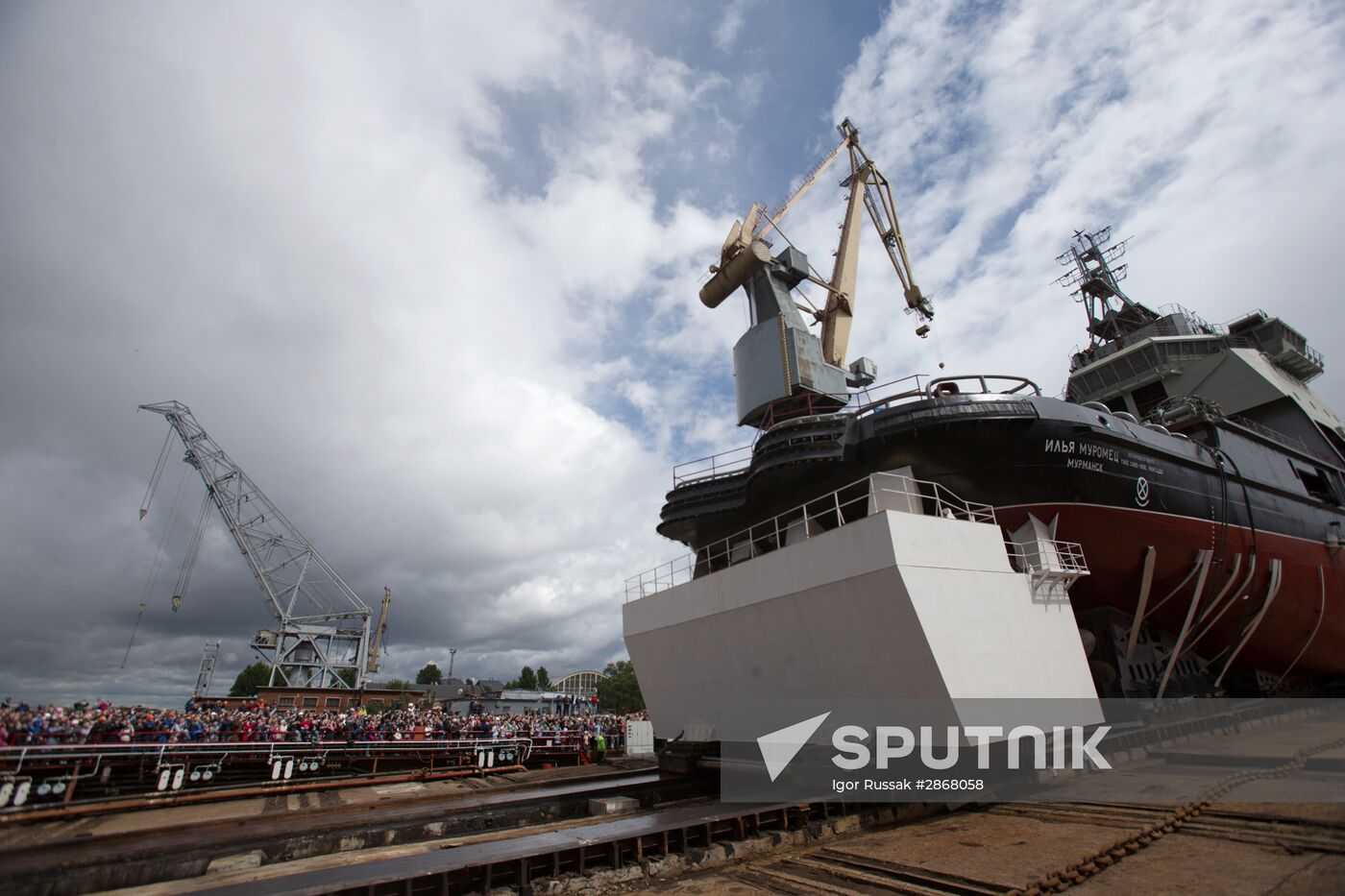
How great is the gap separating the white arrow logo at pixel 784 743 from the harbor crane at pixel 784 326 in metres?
8.62

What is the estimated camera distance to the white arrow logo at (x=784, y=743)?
11.9 metres

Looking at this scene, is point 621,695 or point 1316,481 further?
point 621,695

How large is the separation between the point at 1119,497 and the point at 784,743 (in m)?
11.0

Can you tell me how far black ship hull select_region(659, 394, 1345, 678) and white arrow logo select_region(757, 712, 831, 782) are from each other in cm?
569

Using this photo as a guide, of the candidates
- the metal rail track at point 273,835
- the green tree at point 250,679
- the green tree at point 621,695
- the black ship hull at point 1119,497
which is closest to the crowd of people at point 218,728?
the metal rail track at point 273,835

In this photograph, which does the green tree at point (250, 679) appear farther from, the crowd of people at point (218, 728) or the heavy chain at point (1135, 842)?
the heavy chain at point (1135, 842)

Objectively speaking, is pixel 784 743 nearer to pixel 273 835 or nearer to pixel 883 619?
pixel 883 619

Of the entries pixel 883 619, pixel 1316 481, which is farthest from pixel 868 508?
pixel 1316 481

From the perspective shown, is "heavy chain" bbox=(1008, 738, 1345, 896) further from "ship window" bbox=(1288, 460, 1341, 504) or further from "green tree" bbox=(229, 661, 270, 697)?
"green tree" bbox=(229, 661, 270, 697)

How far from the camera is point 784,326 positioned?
62.3ft

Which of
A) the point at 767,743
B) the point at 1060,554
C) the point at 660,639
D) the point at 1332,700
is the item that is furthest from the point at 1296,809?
the point at 1332,700

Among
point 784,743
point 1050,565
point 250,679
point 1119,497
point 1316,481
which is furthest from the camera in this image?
point 250,679

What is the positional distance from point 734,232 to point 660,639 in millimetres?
14147

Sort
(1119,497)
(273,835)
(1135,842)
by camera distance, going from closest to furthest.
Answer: (1135,842), (273,835), (1119,497)
